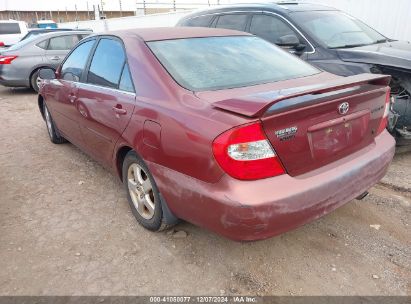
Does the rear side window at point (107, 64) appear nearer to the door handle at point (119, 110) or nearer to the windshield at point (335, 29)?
the door handle at point (119, 110)

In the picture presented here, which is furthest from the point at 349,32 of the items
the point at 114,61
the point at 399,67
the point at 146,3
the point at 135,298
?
the point at 146,3

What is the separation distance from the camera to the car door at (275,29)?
4988 millimetres

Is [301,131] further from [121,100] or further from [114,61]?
[114,61]

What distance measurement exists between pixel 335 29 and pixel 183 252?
12.9 ft

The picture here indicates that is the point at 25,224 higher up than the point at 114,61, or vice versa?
the point at 114,61

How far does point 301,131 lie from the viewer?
7.35ft

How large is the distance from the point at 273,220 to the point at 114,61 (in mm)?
1992

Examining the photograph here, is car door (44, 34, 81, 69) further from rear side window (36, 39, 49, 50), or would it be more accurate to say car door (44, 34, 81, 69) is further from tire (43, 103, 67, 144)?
tire (43, 103, 67, 144)

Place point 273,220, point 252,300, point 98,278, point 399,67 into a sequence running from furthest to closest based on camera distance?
1. point 399,67
2. point 98,278
3. point 252,300
4. point 273,220

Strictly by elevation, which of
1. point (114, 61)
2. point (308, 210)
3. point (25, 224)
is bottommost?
point (25, 224)

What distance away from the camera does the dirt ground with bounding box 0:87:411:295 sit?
2467mm

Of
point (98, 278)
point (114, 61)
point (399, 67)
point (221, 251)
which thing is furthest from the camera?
point (399, 67)

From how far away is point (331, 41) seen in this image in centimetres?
493

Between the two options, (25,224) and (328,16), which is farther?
→ (328,16)
